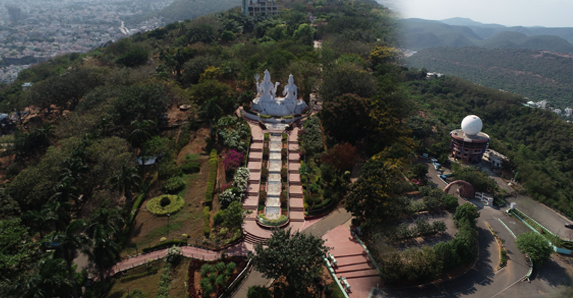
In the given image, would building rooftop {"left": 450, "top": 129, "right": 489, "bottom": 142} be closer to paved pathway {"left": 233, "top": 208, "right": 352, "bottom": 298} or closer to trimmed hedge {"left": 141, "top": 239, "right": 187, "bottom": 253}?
paved pathway {"left": 233, "top": 208, "right": 352, "bottom": 298}

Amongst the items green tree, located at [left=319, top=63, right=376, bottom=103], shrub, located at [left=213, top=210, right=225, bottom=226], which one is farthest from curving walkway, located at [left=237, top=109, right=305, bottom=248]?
green tree, located at [left=319, top=63, right=376, bottom=103]

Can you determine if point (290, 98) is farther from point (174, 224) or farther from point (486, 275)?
point (486, 275)

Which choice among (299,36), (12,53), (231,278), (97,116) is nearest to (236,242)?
(231,278)

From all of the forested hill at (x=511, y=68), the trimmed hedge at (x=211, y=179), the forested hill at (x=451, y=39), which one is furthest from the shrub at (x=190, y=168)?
the forested hill at (x=511, y=68)

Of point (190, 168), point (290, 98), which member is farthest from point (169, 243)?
point (290, 98)

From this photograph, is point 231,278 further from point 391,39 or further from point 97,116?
point 391,39
